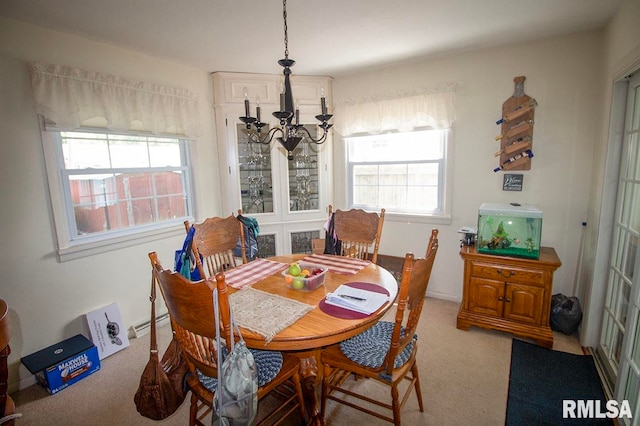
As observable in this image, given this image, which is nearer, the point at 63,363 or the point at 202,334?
the point at 202,334

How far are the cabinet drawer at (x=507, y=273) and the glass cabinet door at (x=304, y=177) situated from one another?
187 cm

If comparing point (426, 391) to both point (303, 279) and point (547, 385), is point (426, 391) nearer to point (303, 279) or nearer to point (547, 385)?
point (547, 385)

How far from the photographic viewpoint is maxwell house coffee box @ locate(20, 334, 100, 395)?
2.06 meters

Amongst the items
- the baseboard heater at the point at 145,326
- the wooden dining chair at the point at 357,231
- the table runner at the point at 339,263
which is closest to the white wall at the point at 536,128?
the wooden dining chair at the point at 357,231

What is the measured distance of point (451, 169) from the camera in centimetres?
312

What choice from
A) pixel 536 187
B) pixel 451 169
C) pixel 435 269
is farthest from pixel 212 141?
pixel 536 187

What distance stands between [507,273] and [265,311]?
2.00 m

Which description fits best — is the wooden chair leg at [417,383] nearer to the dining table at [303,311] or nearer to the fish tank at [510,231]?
the dining table at [303,311]

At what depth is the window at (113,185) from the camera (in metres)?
2.35

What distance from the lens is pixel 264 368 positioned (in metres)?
1.53

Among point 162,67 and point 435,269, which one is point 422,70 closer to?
point 435,269

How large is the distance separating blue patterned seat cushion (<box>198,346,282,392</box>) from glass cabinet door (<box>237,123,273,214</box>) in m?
2.15

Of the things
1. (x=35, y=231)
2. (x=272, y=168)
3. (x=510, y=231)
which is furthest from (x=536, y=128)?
(x=35, y=231)

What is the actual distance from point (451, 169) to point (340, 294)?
206cm
